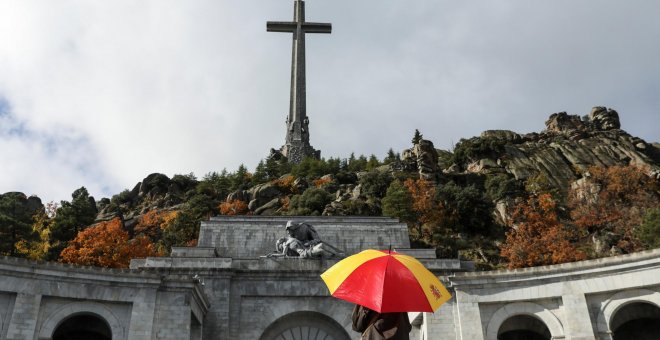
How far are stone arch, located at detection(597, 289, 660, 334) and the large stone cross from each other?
237 feet

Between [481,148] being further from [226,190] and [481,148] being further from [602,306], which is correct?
[602,306]

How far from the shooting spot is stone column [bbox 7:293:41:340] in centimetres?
2330

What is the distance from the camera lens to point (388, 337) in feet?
26.9

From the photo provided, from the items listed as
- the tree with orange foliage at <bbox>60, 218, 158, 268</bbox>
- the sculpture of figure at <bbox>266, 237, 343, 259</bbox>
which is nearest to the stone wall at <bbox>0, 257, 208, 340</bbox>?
the sculpture of figure at <bbox>266, 237, 343, 259</bbox>

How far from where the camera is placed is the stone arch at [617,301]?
24.4 metres

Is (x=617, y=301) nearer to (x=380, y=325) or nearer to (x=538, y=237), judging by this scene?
(x=380, y=325)

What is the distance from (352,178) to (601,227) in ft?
108

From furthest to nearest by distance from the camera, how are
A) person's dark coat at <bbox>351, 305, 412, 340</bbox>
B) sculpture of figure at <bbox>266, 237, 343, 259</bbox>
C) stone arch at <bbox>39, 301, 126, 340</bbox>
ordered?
1. sculpture of figure at <bbox>266, 237, 343, 259</bbox>
2. stone arch at <bbox>39, 301, 126, 340</bbox>
3. person's dark coat at <bbox>351, 305, 412, 340</bbox>

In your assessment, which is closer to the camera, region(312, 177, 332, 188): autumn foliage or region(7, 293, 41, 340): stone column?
region(7, 293, 41, 340): stone column

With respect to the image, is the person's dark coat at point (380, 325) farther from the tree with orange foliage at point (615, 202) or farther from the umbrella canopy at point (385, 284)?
the tree with orange foliage at point (615, 202)

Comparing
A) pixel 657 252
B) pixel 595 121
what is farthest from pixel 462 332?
pixel 595 121

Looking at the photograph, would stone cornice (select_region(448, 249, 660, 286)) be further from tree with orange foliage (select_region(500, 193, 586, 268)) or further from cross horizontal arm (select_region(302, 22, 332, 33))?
cross horizontal arm (select_region(302, 22, 332, 33))

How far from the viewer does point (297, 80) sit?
314ft

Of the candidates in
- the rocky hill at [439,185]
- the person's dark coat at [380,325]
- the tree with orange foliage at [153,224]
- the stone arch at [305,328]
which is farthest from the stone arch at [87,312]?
the tree with orange foliage at [153,224]
